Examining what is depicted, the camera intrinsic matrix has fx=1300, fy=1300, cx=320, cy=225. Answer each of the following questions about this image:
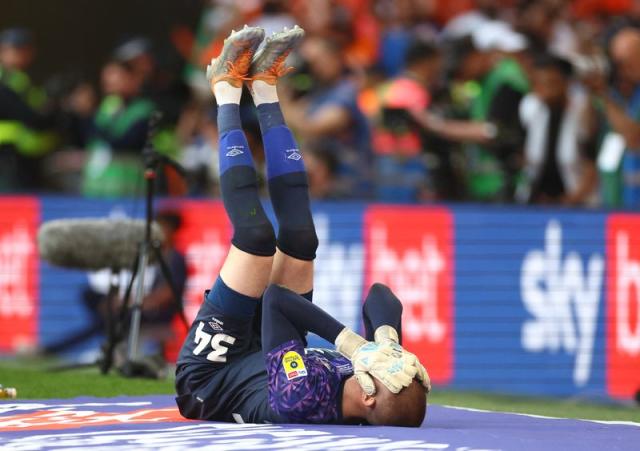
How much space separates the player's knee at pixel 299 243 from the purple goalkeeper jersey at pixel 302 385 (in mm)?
686

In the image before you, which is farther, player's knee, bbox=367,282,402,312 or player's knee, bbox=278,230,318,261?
player's knee, bbox=278,230,318,261

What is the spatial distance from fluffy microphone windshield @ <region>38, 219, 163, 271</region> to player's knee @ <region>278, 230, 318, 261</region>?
9.16 ft

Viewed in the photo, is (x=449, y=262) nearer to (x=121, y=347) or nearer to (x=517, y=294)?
(x=517, y=294)

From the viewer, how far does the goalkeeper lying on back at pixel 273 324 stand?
19.1 ft

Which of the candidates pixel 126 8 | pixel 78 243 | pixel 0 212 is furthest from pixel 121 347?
pixel 126 8

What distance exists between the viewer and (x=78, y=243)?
9.13 m

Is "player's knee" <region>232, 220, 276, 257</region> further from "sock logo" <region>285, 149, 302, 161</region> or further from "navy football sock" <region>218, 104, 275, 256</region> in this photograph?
"sock logo" <region>285, 149, 302, 161</region>

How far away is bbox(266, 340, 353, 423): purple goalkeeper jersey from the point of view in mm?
5820

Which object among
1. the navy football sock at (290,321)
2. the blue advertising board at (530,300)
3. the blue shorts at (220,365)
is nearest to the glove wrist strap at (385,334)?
the navy football sock at (290,321)

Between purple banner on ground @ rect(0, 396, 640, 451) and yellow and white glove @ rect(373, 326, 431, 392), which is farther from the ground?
yellow and white glove @ rect(373, 326, 431, 392)

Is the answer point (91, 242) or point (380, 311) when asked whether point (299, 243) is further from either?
point (91, 242)

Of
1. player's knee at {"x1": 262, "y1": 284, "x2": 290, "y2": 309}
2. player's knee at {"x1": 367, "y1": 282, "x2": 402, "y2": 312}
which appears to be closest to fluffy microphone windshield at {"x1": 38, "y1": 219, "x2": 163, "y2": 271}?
player's knee at {"x1": 367, "y1": 282, "x2": 402, "y2": 312}

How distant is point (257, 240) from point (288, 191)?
52 cm

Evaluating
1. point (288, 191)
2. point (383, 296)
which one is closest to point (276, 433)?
point (383, 296)
